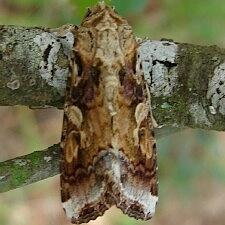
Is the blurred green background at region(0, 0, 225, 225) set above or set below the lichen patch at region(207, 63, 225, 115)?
above

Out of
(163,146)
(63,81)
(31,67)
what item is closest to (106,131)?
(63,81)

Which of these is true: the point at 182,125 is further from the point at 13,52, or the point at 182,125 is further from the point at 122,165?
the point at 13,52

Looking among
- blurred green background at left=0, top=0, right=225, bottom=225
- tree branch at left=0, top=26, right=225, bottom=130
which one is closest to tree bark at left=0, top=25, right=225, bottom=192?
tree branch at left=0, top=26, right=225, bottom=130

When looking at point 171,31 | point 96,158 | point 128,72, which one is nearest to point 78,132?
point 96,158

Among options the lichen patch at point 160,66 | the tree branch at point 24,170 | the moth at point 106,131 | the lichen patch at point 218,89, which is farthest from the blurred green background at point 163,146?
the tree branch at point 24,170

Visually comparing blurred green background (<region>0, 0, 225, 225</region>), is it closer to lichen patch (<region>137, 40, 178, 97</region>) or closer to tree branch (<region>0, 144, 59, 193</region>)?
lichen patch (<region>137, 40, 178, 97</region>)

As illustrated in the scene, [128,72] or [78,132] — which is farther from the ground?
[128,72]
